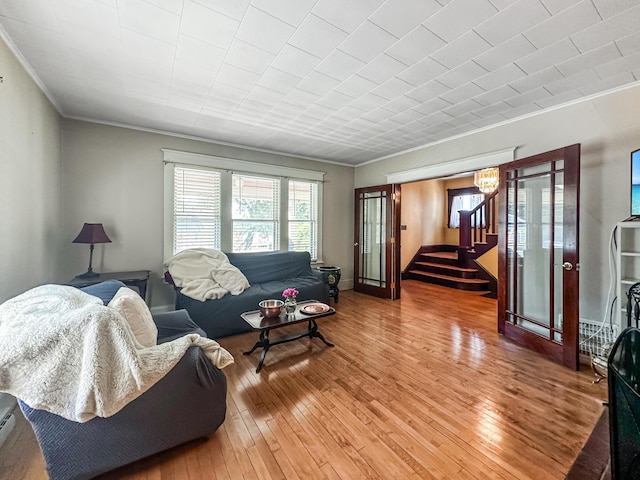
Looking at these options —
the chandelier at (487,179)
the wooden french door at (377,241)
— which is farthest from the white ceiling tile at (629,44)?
the wooden french door at (377,241)

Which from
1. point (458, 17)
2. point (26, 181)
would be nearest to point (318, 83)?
point (458, 17)

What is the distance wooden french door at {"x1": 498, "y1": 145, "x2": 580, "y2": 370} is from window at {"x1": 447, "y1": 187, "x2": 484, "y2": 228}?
16.0 ft

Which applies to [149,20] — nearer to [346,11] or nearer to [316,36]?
[316,36]

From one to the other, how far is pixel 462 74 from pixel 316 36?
1.36m

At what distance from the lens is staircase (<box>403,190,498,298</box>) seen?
234 inches

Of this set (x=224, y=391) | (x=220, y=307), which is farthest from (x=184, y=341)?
(x=220, y=307)

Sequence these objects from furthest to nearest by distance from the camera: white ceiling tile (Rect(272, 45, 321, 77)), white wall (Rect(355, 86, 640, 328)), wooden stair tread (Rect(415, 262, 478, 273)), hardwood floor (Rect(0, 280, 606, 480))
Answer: wooden stair tread (Rect(415, 262, 478, 273)) < white wall (Rect(355, 86, 640, 328)) < white ceiling tile (Rect(272, 45, 321, 77)) < hardwood floor (Rect(0, 280, 606, 480))

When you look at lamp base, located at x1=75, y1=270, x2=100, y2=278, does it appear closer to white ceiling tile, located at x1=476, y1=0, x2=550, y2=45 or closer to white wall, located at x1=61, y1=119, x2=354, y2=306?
white wall, located at x1=61, y1=119, x2=354, y2=306

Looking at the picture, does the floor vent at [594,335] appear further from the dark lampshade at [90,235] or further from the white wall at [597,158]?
the dark lampshade at [90,235]

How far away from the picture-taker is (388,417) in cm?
193

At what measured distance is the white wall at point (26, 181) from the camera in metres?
2.04

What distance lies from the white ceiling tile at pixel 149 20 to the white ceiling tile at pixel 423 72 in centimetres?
180

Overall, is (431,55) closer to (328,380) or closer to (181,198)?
(328,380)

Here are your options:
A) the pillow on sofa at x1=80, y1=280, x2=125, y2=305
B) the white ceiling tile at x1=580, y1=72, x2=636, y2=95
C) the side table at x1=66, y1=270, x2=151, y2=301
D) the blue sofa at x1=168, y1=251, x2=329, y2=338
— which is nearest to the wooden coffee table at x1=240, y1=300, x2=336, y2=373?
the blue sofa at x1=168, y1=251, x2=329, y2=338
